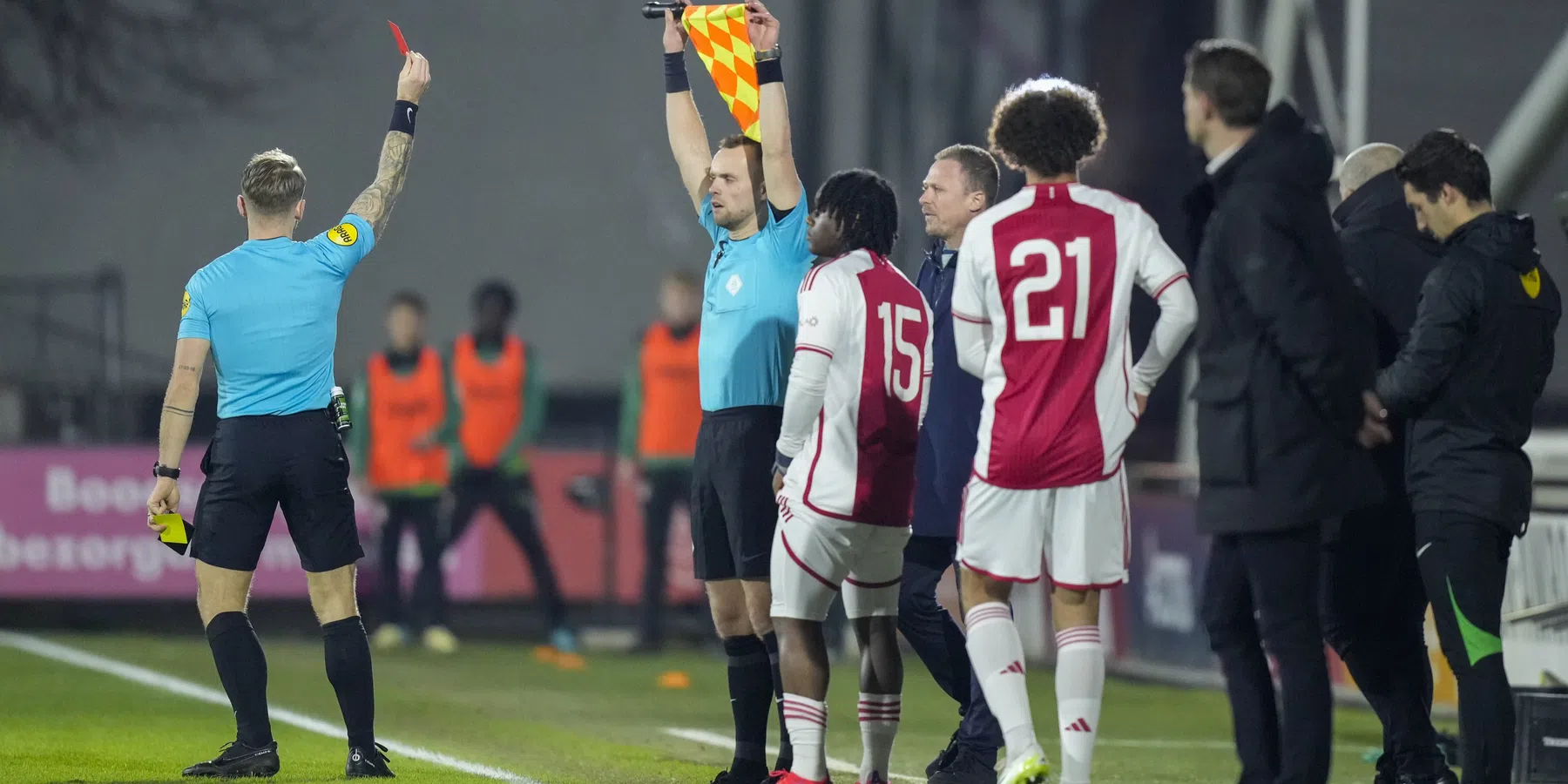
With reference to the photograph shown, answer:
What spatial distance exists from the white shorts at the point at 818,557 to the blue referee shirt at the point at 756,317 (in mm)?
513

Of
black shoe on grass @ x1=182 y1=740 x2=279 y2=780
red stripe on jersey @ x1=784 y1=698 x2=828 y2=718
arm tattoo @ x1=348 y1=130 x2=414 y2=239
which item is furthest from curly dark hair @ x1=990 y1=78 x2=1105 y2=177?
black shoe on grass @ x1=182 y1=740 x2=279 y2=780

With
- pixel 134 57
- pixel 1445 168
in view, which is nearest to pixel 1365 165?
pixel 1445 168

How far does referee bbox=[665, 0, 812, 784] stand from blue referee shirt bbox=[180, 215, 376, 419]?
3.85ft

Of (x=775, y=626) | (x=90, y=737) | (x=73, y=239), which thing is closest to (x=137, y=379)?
(x=73, y=239)

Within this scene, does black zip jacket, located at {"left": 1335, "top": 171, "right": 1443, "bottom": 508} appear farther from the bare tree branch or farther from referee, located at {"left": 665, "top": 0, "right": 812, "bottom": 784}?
the bare tree branch

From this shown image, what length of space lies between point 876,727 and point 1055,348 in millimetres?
1355

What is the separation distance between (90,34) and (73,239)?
1.92m

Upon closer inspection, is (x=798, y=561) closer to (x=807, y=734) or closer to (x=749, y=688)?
(x=807, y=734)

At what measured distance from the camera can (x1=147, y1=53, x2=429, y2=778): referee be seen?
6301 millimetres

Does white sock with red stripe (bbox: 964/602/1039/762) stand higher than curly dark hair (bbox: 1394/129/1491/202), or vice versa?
curly dark hair (bbox: 1394/129/1491/202)

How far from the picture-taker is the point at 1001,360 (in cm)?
530

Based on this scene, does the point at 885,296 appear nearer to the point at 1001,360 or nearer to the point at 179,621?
the point at 1001,360

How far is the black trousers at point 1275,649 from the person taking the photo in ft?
16.8

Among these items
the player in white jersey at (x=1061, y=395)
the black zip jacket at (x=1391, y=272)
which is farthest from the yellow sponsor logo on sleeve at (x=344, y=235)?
the black zip jacket at (x=1391, y=272)
